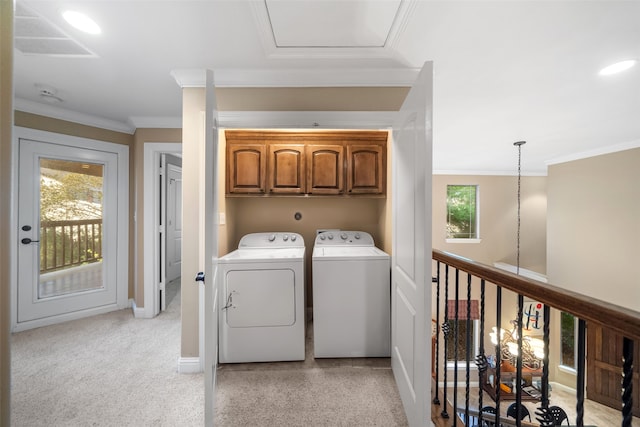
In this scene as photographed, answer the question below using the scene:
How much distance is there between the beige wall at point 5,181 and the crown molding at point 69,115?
303cm

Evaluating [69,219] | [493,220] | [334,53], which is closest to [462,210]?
[493,220]

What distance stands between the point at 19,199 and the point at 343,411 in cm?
369

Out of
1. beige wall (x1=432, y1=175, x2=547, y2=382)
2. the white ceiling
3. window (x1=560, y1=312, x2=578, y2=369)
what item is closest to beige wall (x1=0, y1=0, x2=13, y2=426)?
the white ceiling

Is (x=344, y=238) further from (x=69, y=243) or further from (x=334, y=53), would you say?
(x=69, y=243)

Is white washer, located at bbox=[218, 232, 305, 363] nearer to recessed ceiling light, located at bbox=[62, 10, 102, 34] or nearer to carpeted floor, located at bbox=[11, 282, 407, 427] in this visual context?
carpeted floor, located at bbox=[11, 282, 407, 427]

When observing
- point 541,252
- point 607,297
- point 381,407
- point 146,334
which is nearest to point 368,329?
point 381,407

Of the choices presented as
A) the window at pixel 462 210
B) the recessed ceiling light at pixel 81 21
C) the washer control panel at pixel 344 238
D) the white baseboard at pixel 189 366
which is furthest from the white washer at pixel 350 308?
the window at pixel 462 210

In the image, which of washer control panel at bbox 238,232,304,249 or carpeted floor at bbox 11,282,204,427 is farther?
washer control panel at bbox 238,232,304,249

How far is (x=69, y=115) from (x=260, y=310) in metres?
3.17

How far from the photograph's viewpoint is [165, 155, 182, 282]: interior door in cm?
421

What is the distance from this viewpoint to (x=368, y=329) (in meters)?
2.04

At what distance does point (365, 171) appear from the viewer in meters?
2.58

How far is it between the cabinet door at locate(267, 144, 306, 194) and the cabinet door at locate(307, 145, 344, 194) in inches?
3.3

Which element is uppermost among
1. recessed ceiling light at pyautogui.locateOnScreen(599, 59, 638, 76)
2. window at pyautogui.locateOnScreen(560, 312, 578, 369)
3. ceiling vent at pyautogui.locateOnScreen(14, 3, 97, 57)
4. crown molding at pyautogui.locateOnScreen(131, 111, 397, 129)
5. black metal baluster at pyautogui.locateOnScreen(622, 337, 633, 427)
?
recessed ceiling light at pyautogui.locateOnScreen(599, 59, 638, 76)
